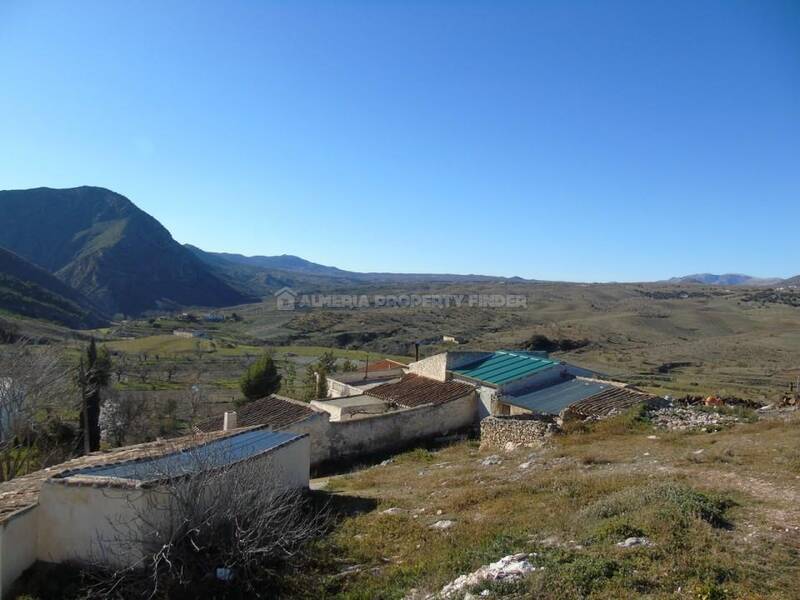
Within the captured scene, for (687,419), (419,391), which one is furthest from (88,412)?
(687,419)

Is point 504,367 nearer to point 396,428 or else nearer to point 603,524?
point 396,428

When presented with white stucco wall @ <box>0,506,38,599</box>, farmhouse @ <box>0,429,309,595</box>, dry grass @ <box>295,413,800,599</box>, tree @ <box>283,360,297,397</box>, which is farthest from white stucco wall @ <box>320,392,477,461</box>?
tree @ <box>283,360,297,397</box>

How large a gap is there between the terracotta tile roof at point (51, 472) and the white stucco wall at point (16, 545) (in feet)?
0.38

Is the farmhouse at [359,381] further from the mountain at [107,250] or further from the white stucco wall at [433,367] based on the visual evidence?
the mountain at [107,250]

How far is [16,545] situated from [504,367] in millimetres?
15970

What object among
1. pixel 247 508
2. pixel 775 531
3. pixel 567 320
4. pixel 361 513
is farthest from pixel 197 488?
pixel 567 320

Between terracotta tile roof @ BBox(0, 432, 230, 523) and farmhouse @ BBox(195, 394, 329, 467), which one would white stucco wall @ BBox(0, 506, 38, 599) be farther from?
Answer: farmhouse @ BBox(195, 394, 329, 467)

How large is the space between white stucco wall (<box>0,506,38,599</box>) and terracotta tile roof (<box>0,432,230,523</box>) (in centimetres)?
12

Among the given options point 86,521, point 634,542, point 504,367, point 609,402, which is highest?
point 634,542

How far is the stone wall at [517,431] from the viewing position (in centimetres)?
1450

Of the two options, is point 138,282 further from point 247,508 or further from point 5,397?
point 247,508

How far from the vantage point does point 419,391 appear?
2055 cm

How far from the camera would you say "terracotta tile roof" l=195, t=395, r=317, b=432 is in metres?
17.0

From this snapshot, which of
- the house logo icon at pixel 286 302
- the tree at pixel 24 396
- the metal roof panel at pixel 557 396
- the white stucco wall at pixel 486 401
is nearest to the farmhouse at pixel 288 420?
the white stucco wall at pixel 486 401
